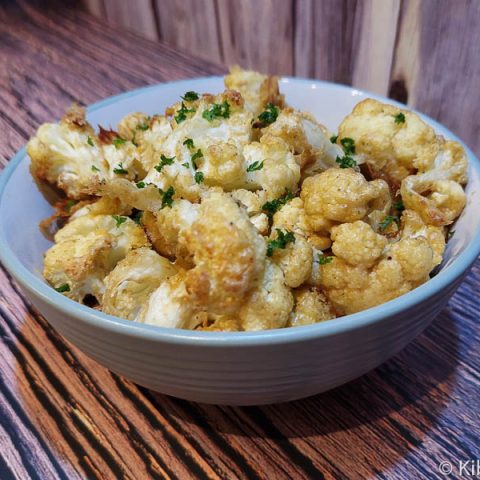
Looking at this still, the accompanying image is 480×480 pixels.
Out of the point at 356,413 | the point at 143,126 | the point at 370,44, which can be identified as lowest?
the point at 356,413

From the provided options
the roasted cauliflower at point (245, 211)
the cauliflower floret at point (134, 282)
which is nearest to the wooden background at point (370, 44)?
the roasted cauliflower at point (245, 211)

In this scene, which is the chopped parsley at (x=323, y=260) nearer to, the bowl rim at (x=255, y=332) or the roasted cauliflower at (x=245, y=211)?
the roasted cauliflower at (x=245, y=211)

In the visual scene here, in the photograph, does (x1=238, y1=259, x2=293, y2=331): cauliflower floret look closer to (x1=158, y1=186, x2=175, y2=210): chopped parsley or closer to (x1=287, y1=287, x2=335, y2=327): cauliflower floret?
(x1=287, y1=287, x2=335, y2=327): cauliflower floret

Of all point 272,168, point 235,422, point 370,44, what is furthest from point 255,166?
point 370,44

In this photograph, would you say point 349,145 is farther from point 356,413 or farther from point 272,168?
point 356,413

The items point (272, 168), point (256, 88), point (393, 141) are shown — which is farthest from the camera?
point (256, 88)

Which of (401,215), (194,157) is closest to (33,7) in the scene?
(194,157)

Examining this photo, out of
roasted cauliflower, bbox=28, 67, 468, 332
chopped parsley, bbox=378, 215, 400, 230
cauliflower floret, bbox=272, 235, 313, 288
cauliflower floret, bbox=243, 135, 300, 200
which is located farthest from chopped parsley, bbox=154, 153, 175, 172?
chopped parsley, bbox=378, 215, 400, 230
